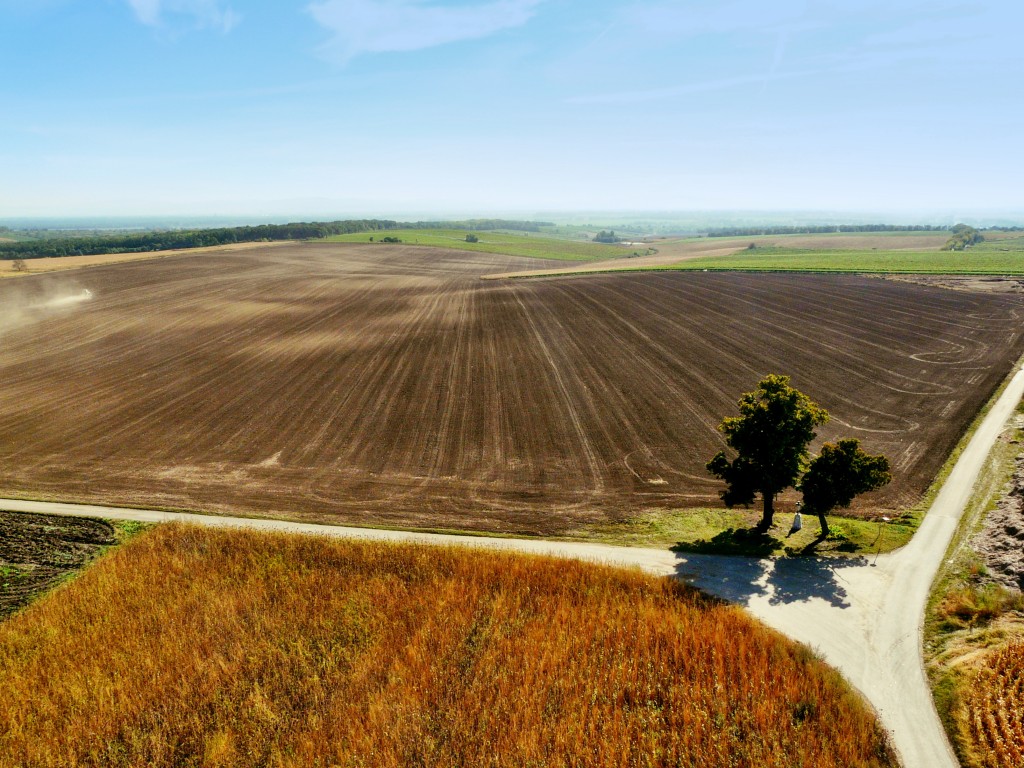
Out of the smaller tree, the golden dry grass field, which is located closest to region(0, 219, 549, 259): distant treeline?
the golden dry grass field

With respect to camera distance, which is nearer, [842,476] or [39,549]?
[842,476]

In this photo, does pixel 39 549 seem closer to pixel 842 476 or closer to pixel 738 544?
pixel 738 544

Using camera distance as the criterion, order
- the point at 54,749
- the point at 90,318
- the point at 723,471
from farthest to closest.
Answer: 1. the point at 90,318
2. the point at 723,471
3. the point at 54,749

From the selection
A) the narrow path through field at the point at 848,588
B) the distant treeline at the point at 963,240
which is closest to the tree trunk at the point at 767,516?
the narrow path through field at the point at 848,588

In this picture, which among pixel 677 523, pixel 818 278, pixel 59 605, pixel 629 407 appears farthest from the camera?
pixel 818 278

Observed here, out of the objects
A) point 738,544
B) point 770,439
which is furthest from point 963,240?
point 738,544

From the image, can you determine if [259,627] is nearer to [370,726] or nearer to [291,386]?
[370,726]

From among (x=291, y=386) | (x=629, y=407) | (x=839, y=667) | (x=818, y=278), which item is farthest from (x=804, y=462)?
(x=818, y=278)
